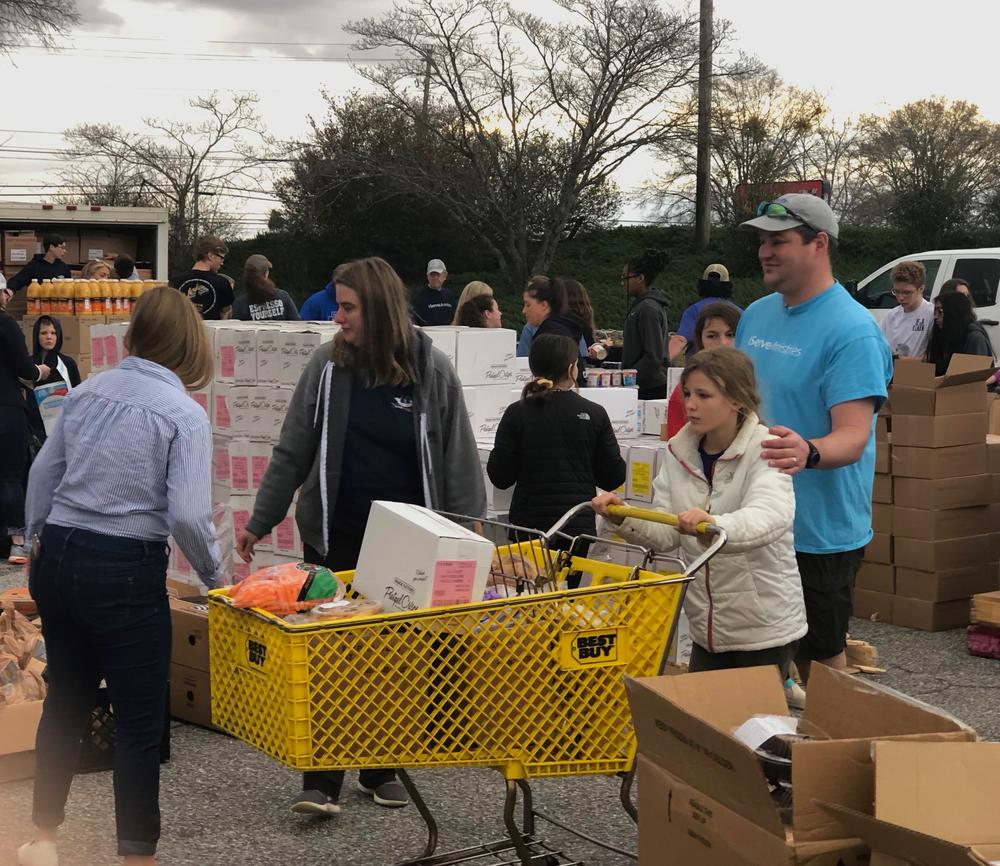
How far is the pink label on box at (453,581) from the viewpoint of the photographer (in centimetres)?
349

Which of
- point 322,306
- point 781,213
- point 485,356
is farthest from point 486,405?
point 322,306

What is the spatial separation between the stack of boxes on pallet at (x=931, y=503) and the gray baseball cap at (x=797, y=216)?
11.4 ft

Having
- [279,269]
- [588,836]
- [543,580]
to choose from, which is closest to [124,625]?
[543,580]

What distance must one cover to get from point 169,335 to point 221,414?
11.4 ft

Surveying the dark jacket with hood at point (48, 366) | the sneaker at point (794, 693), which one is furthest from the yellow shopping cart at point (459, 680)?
the dark jacket with hood at point (48, 366)

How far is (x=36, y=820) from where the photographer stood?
4078 mm

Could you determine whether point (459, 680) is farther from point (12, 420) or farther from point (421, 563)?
point (12, 420)

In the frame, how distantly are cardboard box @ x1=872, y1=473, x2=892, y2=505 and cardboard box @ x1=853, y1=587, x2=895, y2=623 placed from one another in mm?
559

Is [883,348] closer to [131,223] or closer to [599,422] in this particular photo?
[599,422]

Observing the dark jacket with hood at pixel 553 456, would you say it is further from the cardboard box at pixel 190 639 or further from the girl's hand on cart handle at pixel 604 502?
the girl's hand on cart handle at pixel 604 502

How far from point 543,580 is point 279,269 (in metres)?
39.0

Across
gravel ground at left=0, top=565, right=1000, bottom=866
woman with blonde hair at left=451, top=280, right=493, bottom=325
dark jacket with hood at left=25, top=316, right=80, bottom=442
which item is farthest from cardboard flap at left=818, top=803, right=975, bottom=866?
dark jacket with hood at left=25, top=316, right=80, bottom=442

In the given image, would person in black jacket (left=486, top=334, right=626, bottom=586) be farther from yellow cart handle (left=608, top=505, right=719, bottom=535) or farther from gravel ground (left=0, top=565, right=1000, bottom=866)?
yellow cart handle (left=608, top=505, right=719, bottom=535)

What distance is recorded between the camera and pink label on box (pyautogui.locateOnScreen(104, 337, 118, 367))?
8.29 meters
